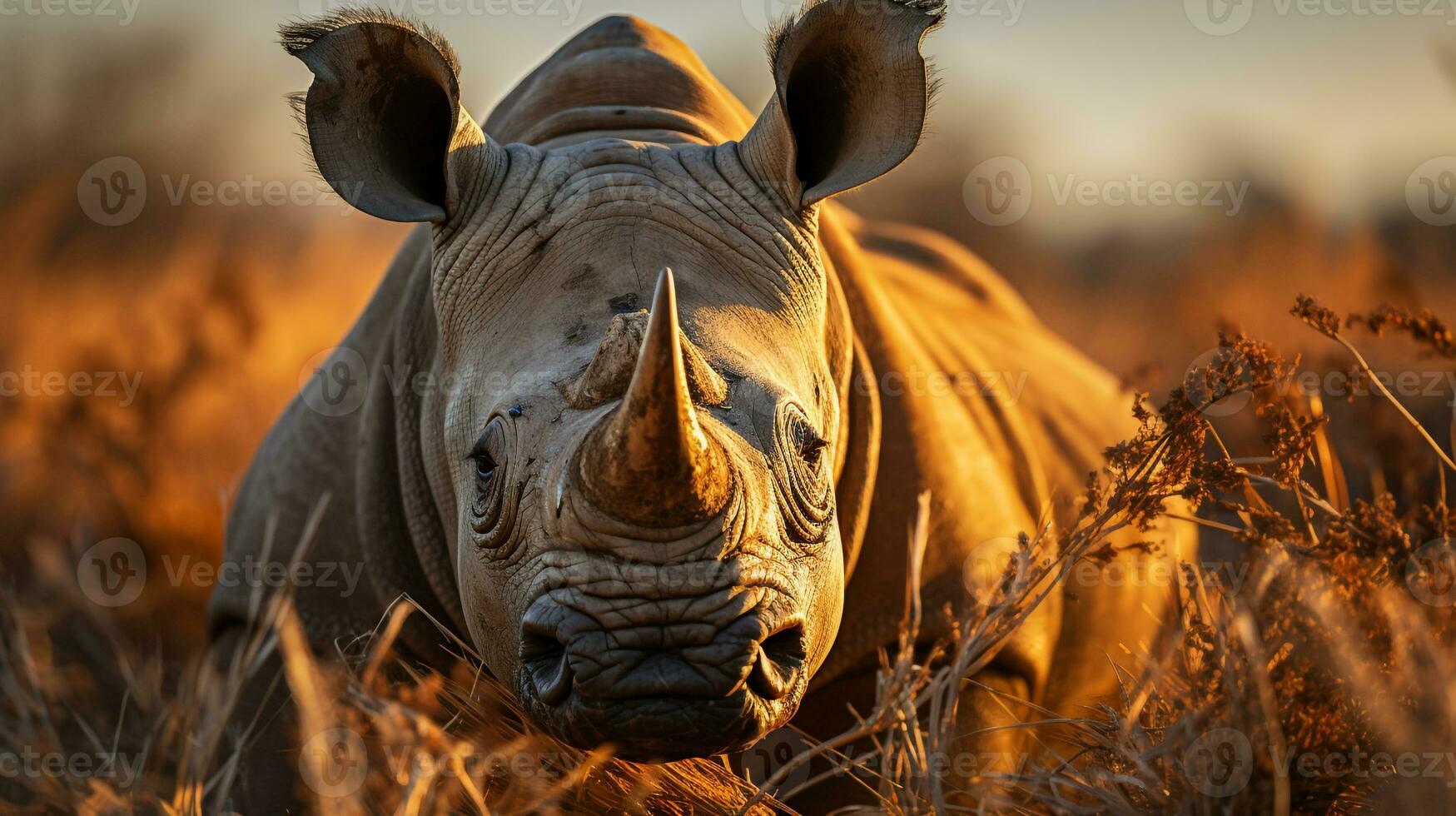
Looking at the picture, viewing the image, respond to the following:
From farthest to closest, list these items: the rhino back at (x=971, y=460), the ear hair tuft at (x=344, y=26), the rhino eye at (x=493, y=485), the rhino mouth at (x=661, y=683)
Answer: the rhino back at (x=971, y=460) → the ear hair tuft at (x=344, y=26) → the rhino eye at (x=493, y=485) → the rhino mouth at (x=661, y=683)

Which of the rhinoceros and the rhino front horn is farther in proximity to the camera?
the rhinoceros

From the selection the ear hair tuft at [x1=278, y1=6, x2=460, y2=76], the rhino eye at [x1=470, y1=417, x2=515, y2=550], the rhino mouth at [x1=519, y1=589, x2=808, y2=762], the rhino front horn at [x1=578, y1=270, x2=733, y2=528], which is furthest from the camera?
the ear hair tuft at [x1=278, y1=6, x2=460, y2=76]

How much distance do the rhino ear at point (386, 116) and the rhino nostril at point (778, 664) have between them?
1.58m

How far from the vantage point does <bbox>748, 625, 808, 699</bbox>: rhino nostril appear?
111 inches

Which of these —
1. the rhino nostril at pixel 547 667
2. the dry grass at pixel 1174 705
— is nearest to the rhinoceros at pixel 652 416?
the rhino nostril at pixel 547 667

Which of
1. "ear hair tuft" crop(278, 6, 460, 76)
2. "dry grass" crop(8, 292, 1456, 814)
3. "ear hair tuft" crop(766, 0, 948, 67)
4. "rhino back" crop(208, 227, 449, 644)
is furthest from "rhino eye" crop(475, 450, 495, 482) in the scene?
"ear hair tuft" crop(766, 0, 948, 67)

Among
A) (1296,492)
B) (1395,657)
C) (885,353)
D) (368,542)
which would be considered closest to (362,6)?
(368,542)

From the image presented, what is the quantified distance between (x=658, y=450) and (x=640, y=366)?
0.55 feet

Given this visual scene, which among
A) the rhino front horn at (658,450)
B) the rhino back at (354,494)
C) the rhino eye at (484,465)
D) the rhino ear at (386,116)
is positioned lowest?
the rhino back at (354,494)

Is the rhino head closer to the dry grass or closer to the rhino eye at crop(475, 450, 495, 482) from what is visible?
the rhino eye at crop(475, 450, 495, 482)

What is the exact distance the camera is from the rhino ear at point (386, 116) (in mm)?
3682

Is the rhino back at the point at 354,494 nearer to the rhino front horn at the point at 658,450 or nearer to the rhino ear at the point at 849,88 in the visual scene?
the rhino ear at the point at 849,88

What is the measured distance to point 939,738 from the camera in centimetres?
296

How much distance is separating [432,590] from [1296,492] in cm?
245
